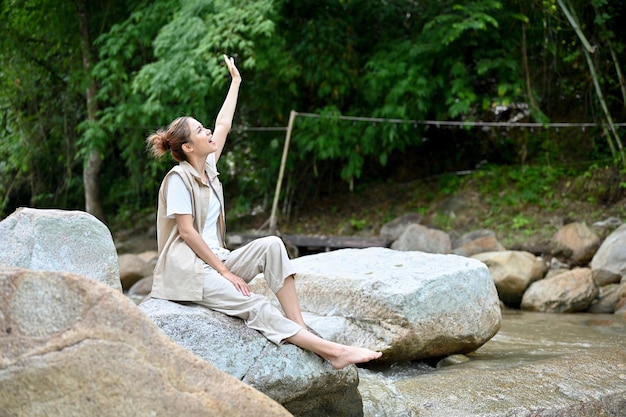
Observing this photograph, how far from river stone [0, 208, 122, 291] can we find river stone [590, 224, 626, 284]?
6.54 meters

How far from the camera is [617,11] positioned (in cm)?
1205

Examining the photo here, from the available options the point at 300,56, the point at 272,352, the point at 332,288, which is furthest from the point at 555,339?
the point at 300,56

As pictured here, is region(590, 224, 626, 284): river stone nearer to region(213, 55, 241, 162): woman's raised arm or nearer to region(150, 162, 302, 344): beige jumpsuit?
region(213, 55, 241, 162): woman's raised arm

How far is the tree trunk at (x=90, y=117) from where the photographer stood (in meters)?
13.4

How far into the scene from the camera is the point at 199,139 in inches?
155

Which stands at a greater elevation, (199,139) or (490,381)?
(199,139)

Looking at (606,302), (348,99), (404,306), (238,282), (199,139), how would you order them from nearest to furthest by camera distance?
1. (238,282)
2. (199,139)
3. (404,306)
4. (606,302)
5. (348,99)

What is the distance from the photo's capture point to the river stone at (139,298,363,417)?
12.0 feet

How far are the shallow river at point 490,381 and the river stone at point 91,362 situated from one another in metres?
1.45

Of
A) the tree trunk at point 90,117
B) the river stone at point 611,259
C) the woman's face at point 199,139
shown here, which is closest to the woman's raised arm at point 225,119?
the woman's face at point 199,139

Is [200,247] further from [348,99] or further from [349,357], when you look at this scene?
[348,99]

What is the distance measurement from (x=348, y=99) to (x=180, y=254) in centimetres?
946

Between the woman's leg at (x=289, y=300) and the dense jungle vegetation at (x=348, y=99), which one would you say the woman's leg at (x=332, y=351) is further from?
the dense jungle vegetation at (x=348, y=99)

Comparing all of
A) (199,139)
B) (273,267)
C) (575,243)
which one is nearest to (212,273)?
(273,267)
